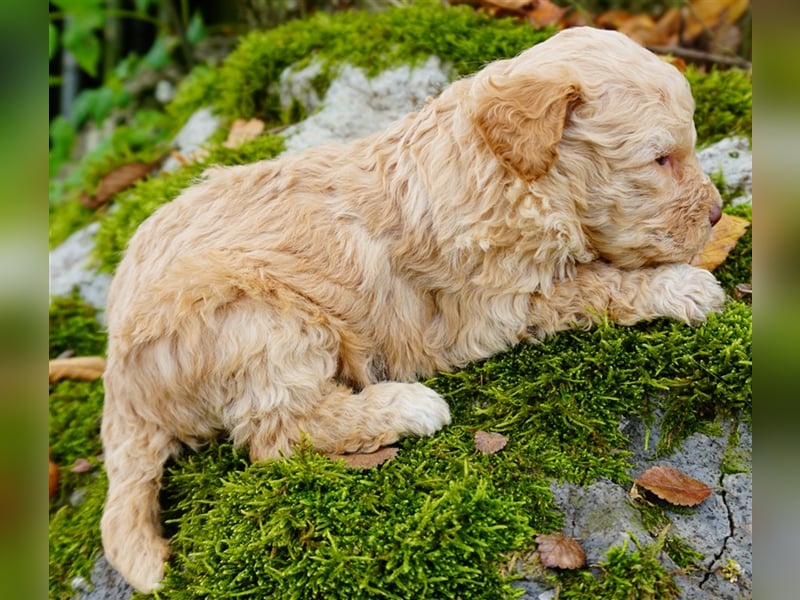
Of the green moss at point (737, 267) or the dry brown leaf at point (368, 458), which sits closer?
the dry brown leaf at point (368, 458)

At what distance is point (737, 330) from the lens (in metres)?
3.27

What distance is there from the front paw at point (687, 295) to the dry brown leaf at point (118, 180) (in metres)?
4.46

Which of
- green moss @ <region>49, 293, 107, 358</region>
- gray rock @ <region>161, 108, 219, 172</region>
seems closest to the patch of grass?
green moss @ <region>49, 293, 107, 358</region>

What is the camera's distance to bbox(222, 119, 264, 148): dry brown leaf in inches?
221

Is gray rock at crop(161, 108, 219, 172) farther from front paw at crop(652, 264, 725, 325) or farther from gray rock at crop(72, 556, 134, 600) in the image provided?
front paw at crop(652, 264, 725, 325)

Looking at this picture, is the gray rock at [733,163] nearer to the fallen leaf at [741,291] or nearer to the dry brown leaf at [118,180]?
the fallen leaf at [741,291]

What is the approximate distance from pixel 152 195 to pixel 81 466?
201 centimetres

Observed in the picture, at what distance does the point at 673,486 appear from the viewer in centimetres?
295

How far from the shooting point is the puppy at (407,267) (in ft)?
10.5

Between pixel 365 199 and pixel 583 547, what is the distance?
184cm

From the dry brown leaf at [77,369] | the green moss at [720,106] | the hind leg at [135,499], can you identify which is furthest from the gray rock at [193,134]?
the green moss at [720,106]
